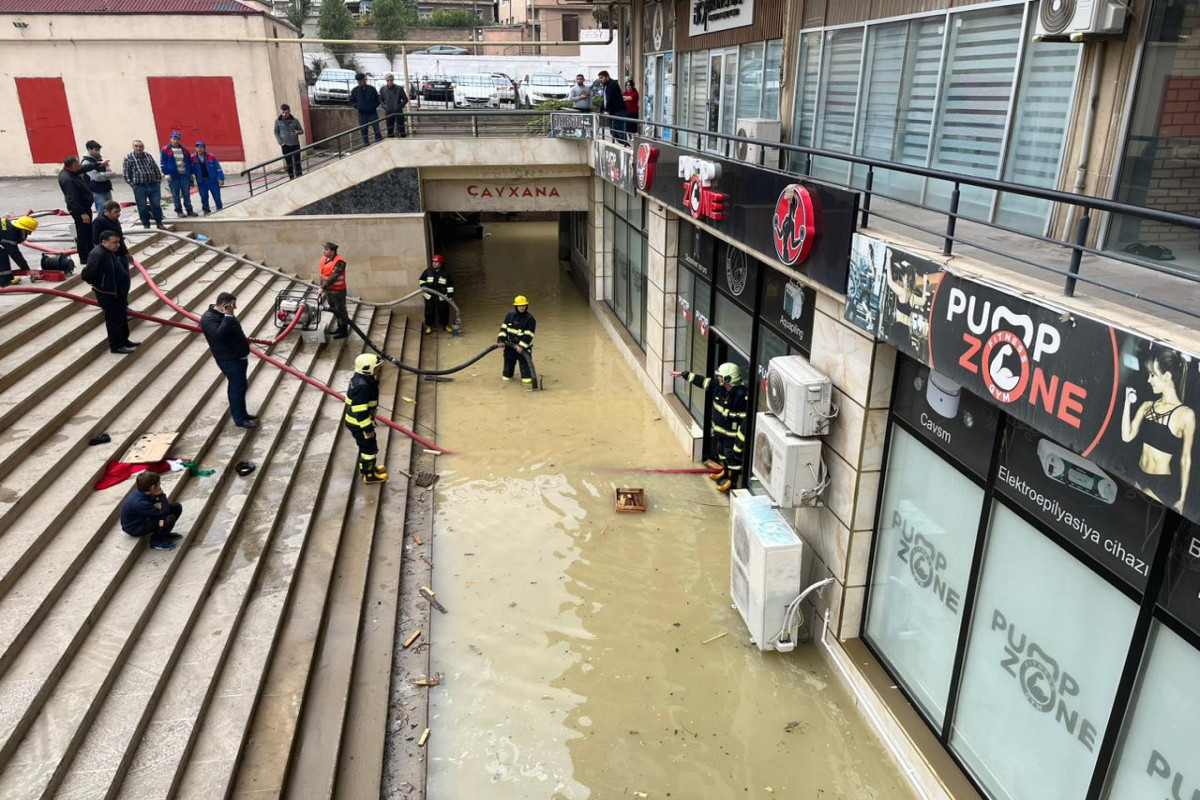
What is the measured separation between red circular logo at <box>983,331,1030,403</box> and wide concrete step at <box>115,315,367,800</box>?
571cm

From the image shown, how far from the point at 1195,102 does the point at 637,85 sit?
1433 centimetres

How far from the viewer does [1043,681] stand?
4918 mm

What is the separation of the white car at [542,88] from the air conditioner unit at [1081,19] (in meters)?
26.4

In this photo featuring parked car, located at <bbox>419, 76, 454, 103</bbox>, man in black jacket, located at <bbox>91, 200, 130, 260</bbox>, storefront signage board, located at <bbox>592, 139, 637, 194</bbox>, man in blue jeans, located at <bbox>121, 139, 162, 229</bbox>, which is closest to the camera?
man in black jacket, located at <bbox>91, 200, 130, 260</bbox>

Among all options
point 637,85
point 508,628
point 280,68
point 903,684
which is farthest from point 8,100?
point 903,684

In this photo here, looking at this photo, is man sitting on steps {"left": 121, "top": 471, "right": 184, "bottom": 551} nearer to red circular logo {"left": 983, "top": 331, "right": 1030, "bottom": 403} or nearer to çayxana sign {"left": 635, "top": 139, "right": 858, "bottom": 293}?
çayxana sign {"left": 635, "top": 139, "right": 858, "bottom": 293}

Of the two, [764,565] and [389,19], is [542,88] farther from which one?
[764,565]

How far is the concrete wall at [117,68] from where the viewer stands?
21672mm

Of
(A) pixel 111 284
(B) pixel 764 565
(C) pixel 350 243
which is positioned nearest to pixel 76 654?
(B) pixel 764 565

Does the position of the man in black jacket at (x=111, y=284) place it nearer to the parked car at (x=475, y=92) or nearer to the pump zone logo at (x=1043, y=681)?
the pump zone logo at (x=1043, y=681)

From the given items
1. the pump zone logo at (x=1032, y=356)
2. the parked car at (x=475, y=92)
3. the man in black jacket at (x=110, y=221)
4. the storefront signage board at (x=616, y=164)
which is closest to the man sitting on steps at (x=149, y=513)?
the man in black jacket at (x=110, y=221)

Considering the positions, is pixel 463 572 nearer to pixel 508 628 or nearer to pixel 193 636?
pixel 508 628

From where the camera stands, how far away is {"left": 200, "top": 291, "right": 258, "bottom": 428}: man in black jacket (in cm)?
969

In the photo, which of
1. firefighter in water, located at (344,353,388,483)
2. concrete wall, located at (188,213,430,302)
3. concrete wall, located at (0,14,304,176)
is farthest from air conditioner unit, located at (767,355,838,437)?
concrete wall, located at (0,14,304,176)
